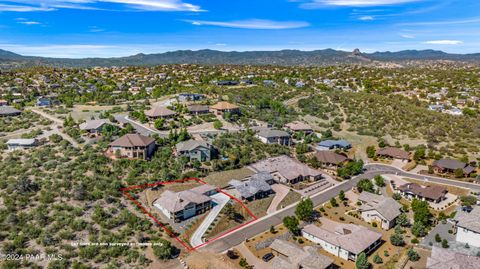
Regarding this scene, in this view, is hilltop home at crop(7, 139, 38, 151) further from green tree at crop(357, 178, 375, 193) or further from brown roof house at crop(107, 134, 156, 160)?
green tree at crop(357, 178, 375, 193)

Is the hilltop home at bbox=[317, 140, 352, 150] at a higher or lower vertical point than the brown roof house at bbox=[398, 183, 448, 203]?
higher

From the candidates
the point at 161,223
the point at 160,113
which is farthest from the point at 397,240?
the point at 160,113

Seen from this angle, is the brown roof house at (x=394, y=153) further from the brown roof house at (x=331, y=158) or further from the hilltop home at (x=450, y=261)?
the hilltop home at (x=450, y=261)

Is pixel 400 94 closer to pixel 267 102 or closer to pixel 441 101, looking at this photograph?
pixel 441 101

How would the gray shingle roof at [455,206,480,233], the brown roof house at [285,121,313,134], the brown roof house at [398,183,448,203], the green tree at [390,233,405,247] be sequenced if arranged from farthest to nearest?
1. the brown roof house at [285,121,313,134]
2. the brown roof house at [398,183,448,203]
3. the green tree at [390,233,405,247]
4. the gray shingle roof at [455,206,480,233]

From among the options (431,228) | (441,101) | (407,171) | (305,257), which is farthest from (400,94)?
(305,257)

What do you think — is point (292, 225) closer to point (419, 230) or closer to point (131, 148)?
point (419, 230)

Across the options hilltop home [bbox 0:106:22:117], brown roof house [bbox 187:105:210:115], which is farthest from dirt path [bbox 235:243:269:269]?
hilltop home [bbox 0:106:22:117]
